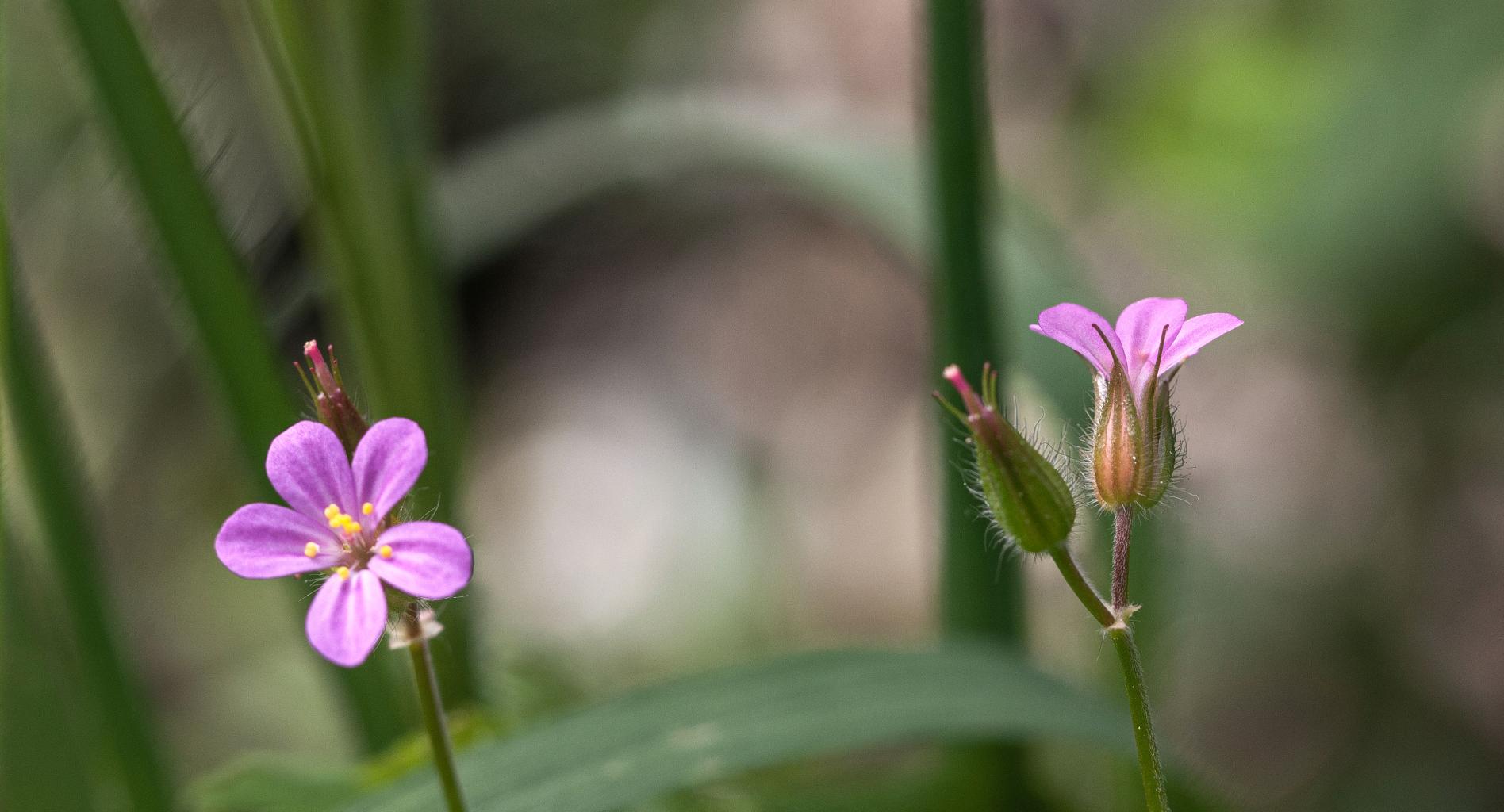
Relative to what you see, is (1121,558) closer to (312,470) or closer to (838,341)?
Answer: (312,470)

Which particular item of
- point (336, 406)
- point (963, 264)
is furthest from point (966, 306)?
point (336, 406)

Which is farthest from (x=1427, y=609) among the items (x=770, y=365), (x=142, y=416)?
(x=142, y=416)

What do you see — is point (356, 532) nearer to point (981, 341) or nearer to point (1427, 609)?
point (981, 341)

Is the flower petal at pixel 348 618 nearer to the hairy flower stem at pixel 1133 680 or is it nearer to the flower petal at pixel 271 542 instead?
the flower petal at pixel 271 542

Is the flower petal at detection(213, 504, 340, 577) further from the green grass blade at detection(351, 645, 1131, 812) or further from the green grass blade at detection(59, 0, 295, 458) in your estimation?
the green grass blade at detection(59, 0, 295, 458)

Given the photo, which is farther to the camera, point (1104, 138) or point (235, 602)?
point (1104, 138)

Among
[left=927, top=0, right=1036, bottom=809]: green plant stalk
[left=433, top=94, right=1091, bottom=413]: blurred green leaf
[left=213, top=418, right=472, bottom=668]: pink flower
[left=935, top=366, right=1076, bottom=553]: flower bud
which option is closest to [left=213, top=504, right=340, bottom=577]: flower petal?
[left=213, top=418, right=472, bottom=668]: pink flower

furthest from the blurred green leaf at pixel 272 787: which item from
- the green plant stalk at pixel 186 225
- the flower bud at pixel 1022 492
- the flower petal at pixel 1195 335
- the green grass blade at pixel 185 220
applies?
the flower petal at pixel 1195 335
